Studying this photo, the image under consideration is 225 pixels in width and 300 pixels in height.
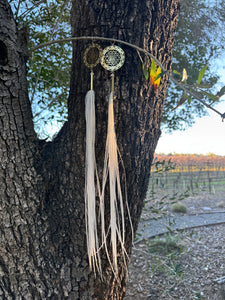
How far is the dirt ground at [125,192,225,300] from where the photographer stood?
8.22 ft

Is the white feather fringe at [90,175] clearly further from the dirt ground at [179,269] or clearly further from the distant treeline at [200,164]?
the distant treeline at [200,164]

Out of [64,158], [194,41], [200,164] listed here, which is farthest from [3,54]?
[200,164]

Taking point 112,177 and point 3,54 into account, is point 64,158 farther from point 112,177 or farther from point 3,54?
point 3,54

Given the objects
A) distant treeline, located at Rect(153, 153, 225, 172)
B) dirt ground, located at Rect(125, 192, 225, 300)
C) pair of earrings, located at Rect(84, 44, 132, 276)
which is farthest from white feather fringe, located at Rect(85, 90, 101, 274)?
distant treeline, located at Rect(153, 153, 225, 172)

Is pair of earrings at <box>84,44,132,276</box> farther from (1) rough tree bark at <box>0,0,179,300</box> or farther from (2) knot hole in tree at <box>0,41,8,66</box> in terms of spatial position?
(2) knot hole in tree at <box>0,41,8,66</box>

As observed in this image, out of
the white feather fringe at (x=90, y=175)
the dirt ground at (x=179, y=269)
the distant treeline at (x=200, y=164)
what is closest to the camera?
the white feather fringe at (x=90, y=175)

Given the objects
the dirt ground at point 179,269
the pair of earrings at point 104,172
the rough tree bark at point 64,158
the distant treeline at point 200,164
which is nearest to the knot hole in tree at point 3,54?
the rough tree bark at point 64,158

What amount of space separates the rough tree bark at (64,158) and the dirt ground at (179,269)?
133 centimetres

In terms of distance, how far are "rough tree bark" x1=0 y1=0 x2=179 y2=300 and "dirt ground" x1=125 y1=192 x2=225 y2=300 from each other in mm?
1327

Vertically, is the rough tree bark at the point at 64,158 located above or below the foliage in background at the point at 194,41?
below

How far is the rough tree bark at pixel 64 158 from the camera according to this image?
2.73ft

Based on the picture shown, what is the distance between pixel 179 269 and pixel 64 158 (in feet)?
8.28

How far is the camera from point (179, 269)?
9.46 ft

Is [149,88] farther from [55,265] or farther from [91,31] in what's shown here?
[55,265]
